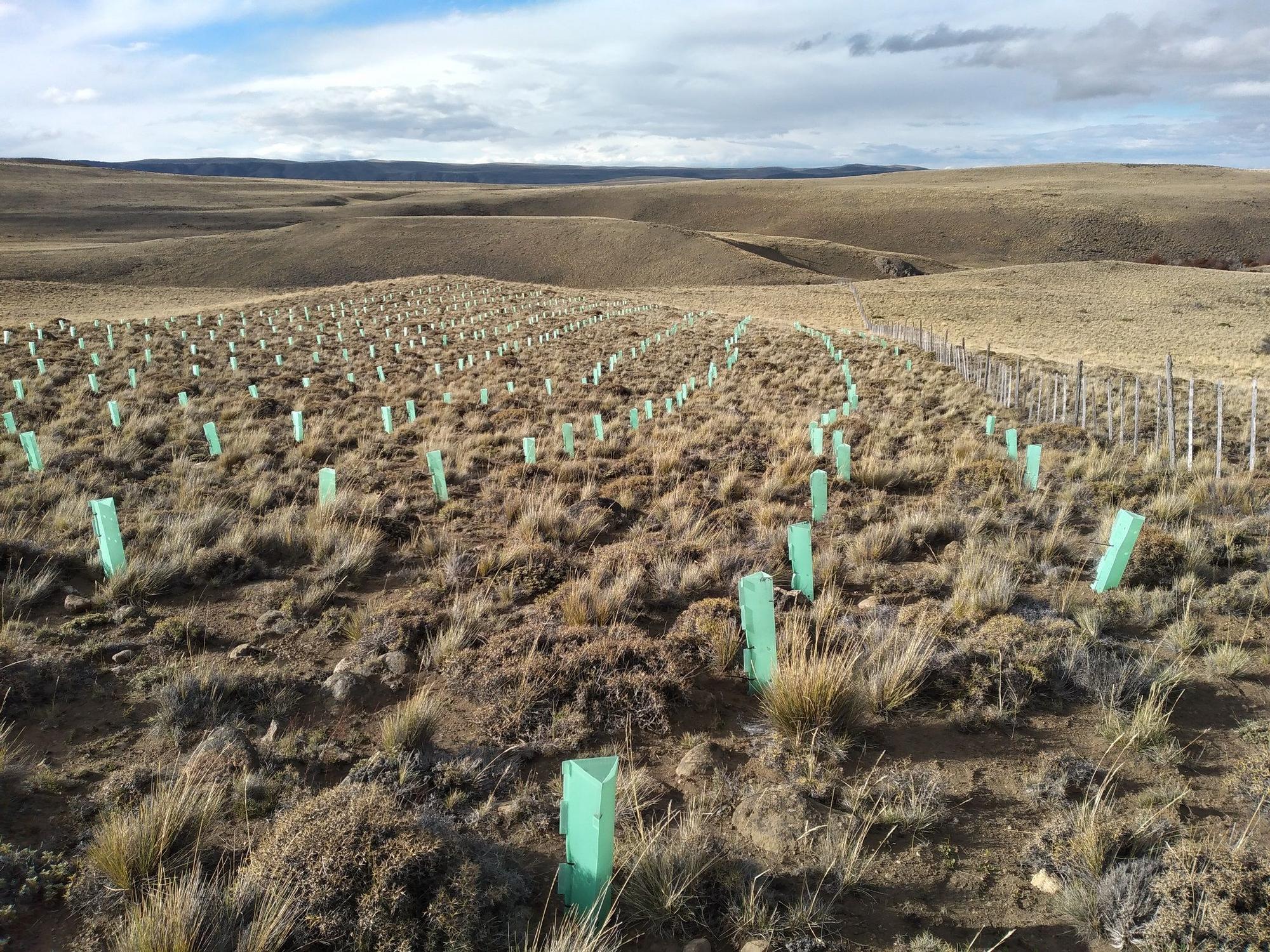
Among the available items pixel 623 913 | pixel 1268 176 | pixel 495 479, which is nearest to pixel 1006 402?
pixel 495 479

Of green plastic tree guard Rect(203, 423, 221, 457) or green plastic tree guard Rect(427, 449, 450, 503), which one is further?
green plastic tree guard Rect(203, 423, 221, 457)

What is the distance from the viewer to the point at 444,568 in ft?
21.0

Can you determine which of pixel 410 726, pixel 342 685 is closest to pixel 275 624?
pixel 342 685

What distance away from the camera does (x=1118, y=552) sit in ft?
18.9

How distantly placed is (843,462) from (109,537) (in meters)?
7.47

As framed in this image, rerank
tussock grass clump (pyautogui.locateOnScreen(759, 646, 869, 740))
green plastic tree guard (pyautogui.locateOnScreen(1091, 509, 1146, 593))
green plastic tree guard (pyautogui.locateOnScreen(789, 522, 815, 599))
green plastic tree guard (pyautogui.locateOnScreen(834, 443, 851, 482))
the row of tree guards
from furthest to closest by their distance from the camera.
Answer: the row of tree guards
green plastic tree guard (pyautogui.locateOnScreen(834, 443, 851, 482))
green plastic tree guard (pyautogui.locateOnScreen(1091, 509, 1146, 593))
green plastic tree guard (pyautogui.locateOnScreen(789, 522, 815, 599))
tussock grass clump (pyautogui.locateOnScreen(759, 646, 869, 740))

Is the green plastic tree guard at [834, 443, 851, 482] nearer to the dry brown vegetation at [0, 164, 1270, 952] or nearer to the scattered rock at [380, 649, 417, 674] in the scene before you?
the dry brown vegetation at [0, 164, 1270, 952]

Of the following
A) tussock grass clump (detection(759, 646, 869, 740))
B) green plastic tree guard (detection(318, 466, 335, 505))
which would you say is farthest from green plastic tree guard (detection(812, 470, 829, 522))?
green plastic tree guard (detection(318, 466, 335, 505))

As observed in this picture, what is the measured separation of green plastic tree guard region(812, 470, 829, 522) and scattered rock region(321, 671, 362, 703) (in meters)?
4.63

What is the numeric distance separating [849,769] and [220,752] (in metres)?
3.25

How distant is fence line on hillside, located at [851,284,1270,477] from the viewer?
11180 mm

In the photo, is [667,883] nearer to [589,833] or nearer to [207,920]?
[589,833]

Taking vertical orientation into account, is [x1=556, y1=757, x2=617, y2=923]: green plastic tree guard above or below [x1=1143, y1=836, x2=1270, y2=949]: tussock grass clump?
above

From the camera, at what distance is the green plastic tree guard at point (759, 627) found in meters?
4.43
